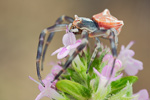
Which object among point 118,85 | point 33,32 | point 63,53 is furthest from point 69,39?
point 33,32

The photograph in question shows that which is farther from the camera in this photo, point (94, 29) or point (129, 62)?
point (129, 62)

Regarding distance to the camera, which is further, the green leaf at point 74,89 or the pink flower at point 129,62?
the pink flower at point 129,62

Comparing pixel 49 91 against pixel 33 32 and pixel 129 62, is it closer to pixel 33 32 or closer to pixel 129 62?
pixel 129 62

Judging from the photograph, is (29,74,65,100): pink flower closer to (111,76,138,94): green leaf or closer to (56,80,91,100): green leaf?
(56,80,91,100): green leaf

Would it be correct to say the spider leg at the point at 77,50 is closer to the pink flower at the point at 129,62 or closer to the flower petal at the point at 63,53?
the flower petal at the point at 63,53

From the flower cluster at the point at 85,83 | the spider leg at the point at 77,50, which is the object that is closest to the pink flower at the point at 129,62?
the flower cluster at the point at 85,83

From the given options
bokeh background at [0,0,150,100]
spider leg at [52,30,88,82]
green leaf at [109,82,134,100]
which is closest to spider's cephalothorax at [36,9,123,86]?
spider leg at [52,30,88,82]

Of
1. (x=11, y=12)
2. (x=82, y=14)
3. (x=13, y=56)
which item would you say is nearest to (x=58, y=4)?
(x=82, y=14)
